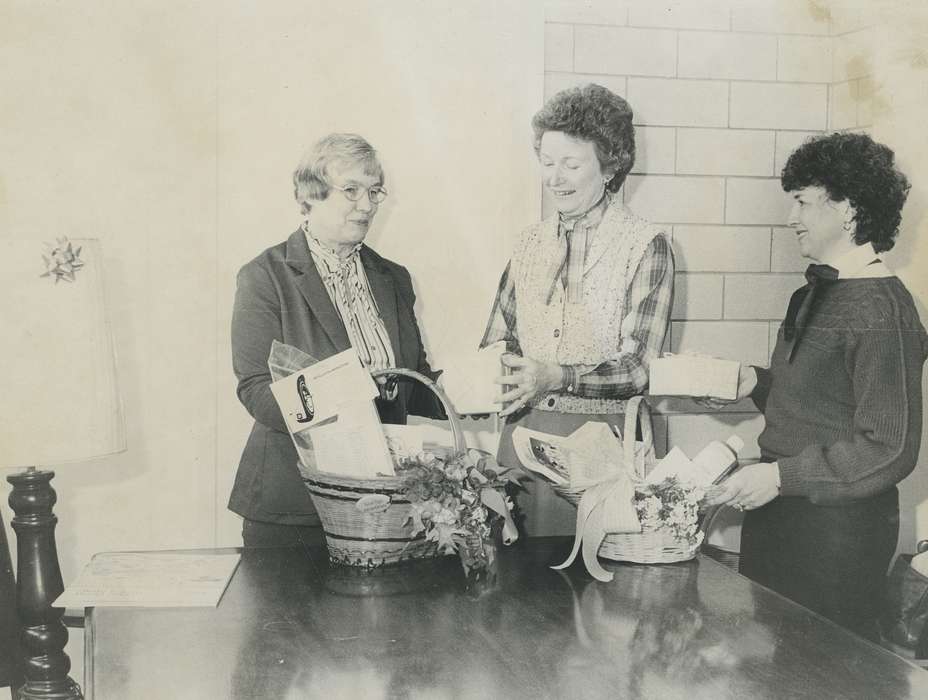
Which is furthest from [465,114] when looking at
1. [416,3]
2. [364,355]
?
[364,355]

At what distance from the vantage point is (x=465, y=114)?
2141 mm

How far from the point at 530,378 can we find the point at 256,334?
64cm

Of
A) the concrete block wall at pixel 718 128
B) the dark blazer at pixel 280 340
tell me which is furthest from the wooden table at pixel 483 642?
the concrete block wall at pixel 718 128

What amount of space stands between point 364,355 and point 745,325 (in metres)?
0.99

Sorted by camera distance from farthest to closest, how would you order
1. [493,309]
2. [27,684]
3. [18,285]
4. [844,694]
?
[493,309] < [27,684] < [18,285] < [844,694]

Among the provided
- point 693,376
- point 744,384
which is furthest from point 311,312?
point 744,384

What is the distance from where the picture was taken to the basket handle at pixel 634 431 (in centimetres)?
188

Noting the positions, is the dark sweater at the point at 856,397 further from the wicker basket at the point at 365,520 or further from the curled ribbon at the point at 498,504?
the wicker basket at the point at 365,520

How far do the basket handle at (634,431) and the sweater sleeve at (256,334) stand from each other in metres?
0.78

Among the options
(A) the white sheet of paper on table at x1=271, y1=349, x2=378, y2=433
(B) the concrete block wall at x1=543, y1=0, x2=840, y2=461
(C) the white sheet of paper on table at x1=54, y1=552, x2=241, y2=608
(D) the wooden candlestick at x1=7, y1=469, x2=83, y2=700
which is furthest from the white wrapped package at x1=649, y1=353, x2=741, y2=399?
(D) the wooden candlestick at x1=7, y1=469, x2=83, y2=700

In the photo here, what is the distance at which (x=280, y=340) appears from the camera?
2.07 m

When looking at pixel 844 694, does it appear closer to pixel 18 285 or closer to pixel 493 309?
pixel 493 309

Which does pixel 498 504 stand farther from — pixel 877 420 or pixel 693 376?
pixel 877 420

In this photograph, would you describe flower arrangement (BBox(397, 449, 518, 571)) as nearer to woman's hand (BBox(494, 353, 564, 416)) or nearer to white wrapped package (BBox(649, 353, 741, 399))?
woman's hand (BBox(494, 353, 564, 416))
